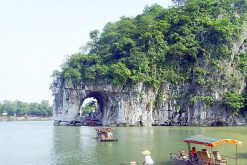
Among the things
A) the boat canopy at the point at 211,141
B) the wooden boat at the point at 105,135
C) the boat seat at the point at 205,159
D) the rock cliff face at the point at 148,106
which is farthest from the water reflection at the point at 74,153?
the rock cliff face at the point at 148,106

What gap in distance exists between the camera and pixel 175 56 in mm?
55875

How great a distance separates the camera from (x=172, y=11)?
60062 mm

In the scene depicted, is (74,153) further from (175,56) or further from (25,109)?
(25,109)

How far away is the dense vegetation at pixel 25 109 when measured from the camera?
12075 centimetres

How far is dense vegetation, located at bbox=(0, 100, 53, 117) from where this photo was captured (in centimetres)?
12075

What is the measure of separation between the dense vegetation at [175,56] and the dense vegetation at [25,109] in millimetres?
70643

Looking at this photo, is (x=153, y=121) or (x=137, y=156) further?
(x=153, y=121)

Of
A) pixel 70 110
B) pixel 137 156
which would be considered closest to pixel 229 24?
pixel 70 110

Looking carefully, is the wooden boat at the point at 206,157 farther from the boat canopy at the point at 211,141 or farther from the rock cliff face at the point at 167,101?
the rock cliff face at the point at 167,101

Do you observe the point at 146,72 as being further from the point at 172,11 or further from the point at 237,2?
the point at 237,2

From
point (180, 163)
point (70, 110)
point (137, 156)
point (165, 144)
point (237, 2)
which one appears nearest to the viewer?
point (180, 163)

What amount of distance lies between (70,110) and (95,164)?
3900cm

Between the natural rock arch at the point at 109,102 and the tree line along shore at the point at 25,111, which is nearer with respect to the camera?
the natural rock arch at the point at 109,102

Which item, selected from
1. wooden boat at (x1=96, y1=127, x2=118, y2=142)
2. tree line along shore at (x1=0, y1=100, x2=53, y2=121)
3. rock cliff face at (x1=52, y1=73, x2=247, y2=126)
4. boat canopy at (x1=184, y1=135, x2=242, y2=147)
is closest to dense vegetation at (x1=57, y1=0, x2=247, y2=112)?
rock cliff face at (x1=52, y1=73, x2=247, y2=126)
